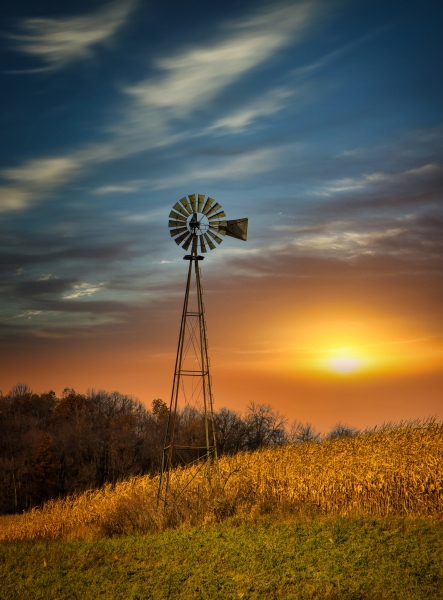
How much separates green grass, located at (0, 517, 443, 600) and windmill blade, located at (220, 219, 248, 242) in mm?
10487

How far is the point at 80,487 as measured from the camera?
207ft

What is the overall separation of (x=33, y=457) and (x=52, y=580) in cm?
5050

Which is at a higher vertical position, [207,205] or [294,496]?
[207,205]

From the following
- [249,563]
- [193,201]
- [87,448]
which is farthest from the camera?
[87,448]

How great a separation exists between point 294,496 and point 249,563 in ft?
22.2

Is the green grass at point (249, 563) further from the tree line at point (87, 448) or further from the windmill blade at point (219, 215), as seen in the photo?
the tree line at point (87, 448)

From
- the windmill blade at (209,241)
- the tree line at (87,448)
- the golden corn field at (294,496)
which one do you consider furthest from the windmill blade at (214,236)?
the tree line at (87,448)

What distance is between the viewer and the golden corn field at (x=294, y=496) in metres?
20.3

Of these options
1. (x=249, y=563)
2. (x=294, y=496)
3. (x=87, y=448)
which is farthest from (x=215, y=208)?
(x=87, y=448)

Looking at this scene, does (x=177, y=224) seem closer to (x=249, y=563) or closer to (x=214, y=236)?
(x=214, y=236)

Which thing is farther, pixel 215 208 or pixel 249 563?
pixel 215 208

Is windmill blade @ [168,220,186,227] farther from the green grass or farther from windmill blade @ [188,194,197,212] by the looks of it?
the green grass

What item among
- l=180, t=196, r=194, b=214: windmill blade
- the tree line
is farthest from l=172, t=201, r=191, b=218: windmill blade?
the tree line

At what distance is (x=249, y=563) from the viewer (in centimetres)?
1597
